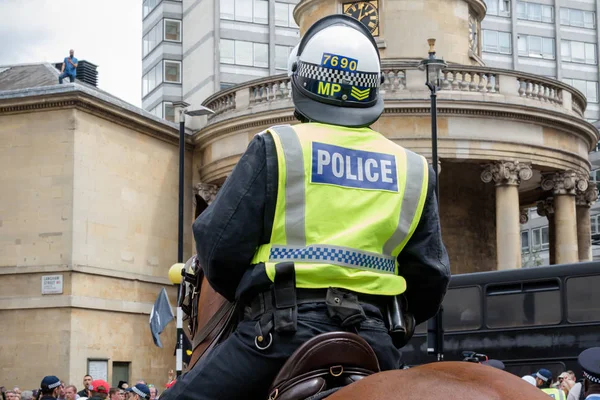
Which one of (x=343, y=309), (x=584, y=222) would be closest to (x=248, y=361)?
(x=343, y=309)

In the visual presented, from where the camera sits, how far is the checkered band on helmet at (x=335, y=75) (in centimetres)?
411

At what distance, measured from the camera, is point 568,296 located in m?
21.3

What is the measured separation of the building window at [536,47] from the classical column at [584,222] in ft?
165

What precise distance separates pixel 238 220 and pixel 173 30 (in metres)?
79.7

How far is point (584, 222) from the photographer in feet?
125

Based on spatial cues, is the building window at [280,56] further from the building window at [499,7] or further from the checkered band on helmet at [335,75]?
the checkered band on helmet at [335,75]

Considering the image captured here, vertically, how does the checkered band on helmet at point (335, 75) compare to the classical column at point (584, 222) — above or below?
below

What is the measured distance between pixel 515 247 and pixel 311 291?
97.4ft

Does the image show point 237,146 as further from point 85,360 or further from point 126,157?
point 85,360

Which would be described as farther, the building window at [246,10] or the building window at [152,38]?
the building window at [152,38]

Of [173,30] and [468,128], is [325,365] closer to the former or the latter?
[468,128]

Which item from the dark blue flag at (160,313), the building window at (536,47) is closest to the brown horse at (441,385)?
the dark blue flag at (160,313)

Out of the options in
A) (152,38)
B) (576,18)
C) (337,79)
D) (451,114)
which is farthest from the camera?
(576,18)

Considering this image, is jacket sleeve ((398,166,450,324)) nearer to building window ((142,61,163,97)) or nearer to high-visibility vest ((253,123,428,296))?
high-visibility vest ((253,123,428,296))
